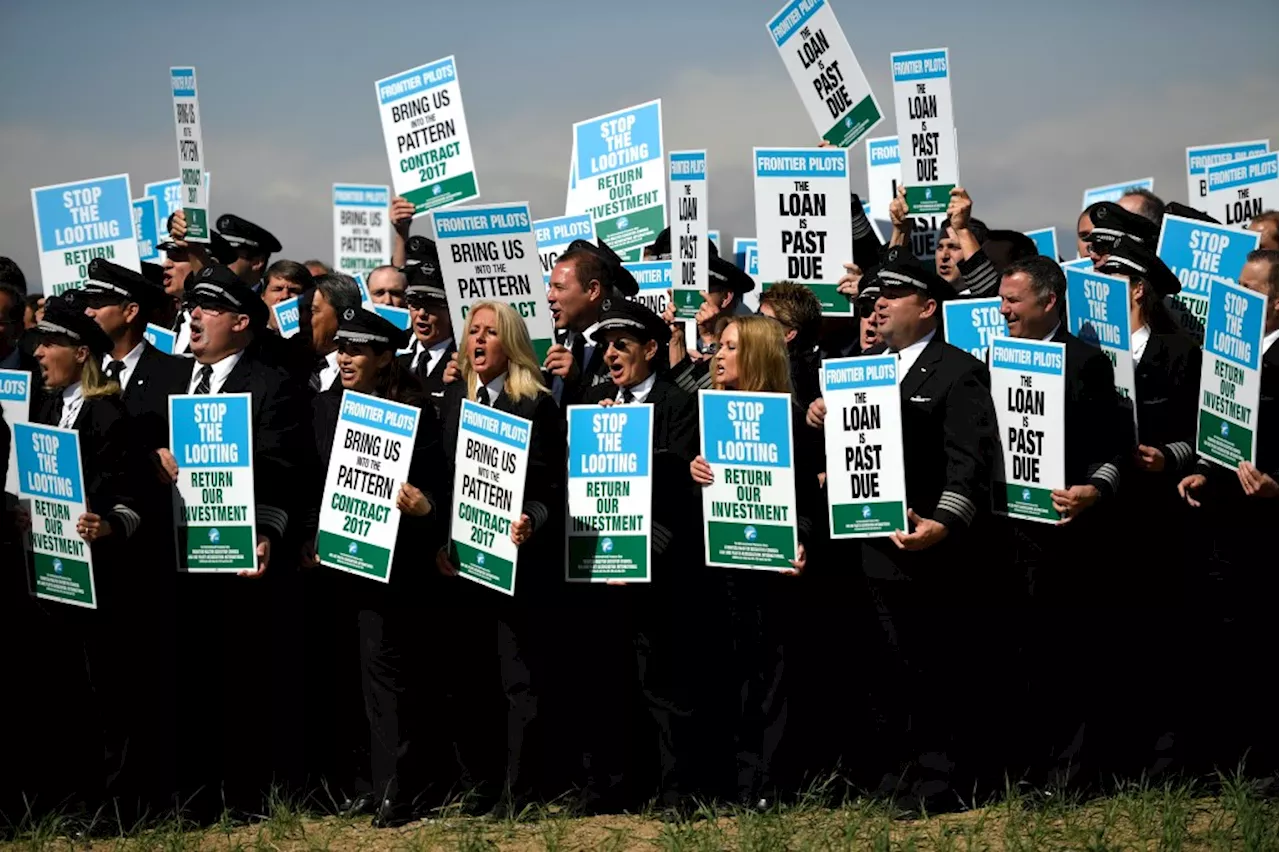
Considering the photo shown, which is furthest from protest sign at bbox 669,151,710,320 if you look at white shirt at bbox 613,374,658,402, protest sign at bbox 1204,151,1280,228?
protest sign at bbox 1204,151,1280,228

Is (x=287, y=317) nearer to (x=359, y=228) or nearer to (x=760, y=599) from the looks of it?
(x=760, y=599)

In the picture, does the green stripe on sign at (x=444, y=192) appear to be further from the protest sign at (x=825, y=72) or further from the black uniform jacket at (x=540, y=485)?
the black uniform jacket at (x=540, y=485)

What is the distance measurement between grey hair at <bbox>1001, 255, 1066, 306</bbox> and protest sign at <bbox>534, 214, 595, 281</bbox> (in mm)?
4557

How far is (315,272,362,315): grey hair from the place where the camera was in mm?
10383

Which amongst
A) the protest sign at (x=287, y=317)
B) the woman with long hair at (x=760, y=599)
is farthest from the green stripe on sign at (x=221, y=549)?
the protest sign at (x=287, y=317)

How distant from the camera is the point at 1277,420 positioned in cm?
874

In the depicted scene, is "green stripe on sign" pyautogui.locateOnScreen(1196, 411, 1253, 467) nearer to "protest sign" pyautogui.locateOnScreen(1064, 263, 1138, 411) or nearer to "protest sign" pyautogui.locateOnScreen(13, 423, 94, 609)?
"protest sign" pyautogui.locateOnScreen(1064, 263, 1138, 411)

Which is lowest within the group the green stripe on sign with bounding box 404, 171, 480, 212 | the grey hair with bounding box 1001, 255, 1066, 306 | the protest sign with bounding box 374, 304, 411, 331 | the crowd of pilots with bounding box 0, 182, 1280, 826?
the crowd of pilots with bounding box 0, 182, 1280, 826

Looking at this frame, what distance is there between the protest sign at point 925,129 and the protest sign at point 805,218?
81 cm

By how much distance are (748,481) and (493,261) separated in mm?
2302

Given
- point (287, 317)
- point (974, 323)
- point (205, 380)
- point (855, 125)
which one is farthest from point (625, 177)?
point (205, 380)

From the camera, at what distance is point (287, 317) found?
11.6 m

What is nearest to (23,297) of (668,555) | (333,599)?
(333,599)

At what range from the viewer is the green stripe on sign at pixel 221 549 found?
8.41 metres
